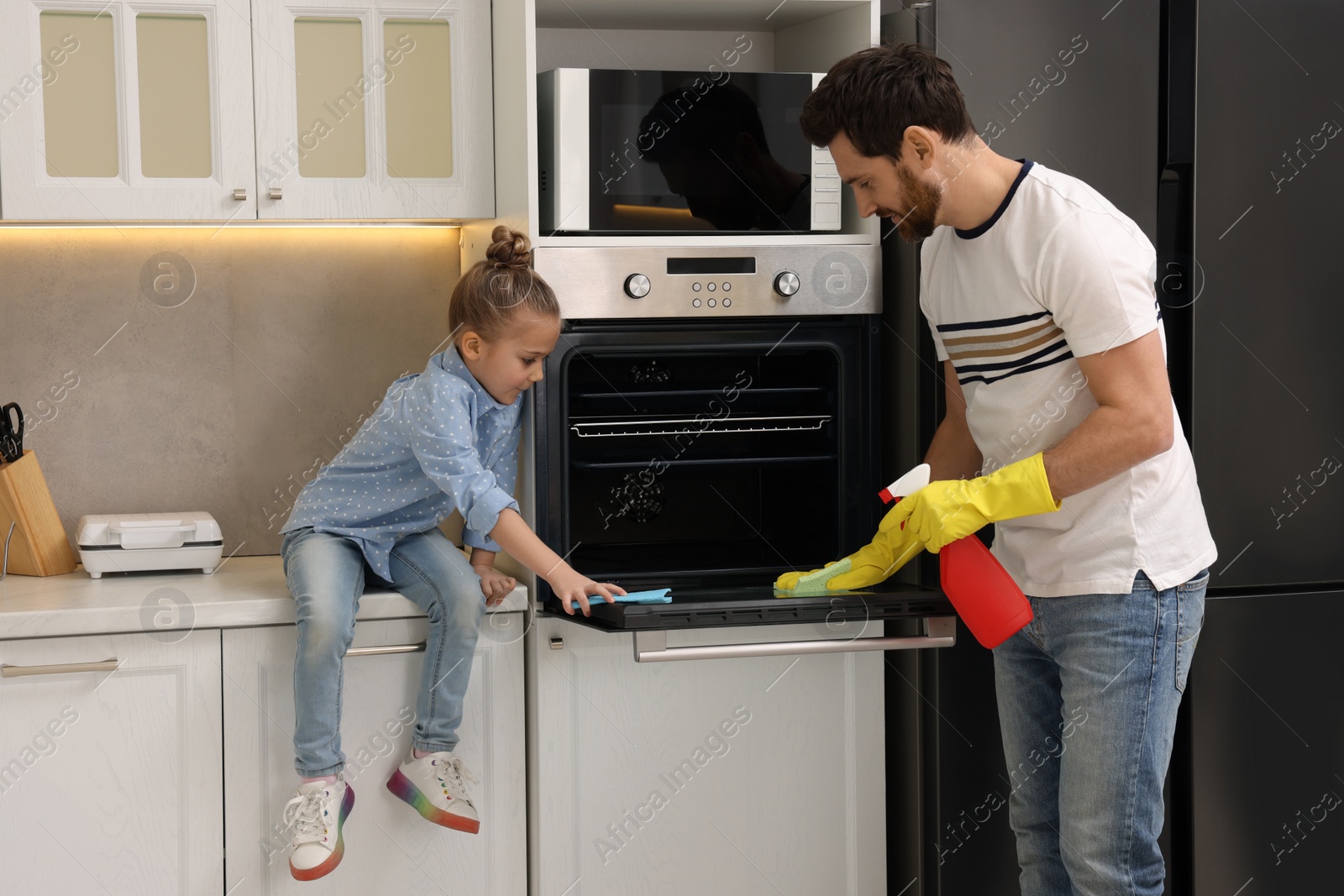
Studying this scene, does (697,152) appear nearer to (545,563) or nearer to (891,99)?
(891,99)

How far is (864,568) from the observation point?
173 centimetres

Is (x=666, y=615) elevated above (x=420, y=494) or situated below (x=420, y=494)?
below

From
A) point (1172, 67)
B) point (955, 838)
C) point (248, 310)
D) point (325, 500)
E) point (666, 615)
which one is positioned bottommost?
point (955, 838)

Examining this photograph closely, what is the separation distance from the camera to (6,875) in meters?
1.71

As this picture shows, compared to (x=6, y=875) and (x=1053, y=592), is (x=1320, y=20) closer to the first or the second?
(x=1053, y=592)

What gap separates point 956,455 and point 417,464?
0.80m

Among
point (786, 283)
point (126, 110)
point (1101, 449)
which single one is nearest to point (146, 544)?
point (126, 110)

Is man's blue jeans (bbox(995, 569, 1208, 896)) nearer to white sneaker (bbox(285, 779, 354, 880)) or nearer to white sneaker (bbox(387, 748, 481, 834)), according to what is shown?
white sneaker (bbox(387, 748, 481, 834))

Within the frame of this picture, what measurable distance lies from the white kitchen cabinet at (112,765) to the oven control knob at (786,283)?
0.99 meters

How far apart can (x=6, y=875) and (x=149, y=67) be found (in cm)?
123

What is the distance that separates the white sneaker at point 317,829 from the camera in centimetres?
166

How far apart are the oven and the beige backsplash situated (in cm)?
54

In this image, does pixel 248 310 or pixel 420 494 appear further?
pixel 248 310

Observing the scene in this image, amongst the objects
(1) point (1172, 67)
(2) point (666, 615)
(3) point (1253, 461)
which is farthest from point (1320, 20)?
(2) point (666, 615)
